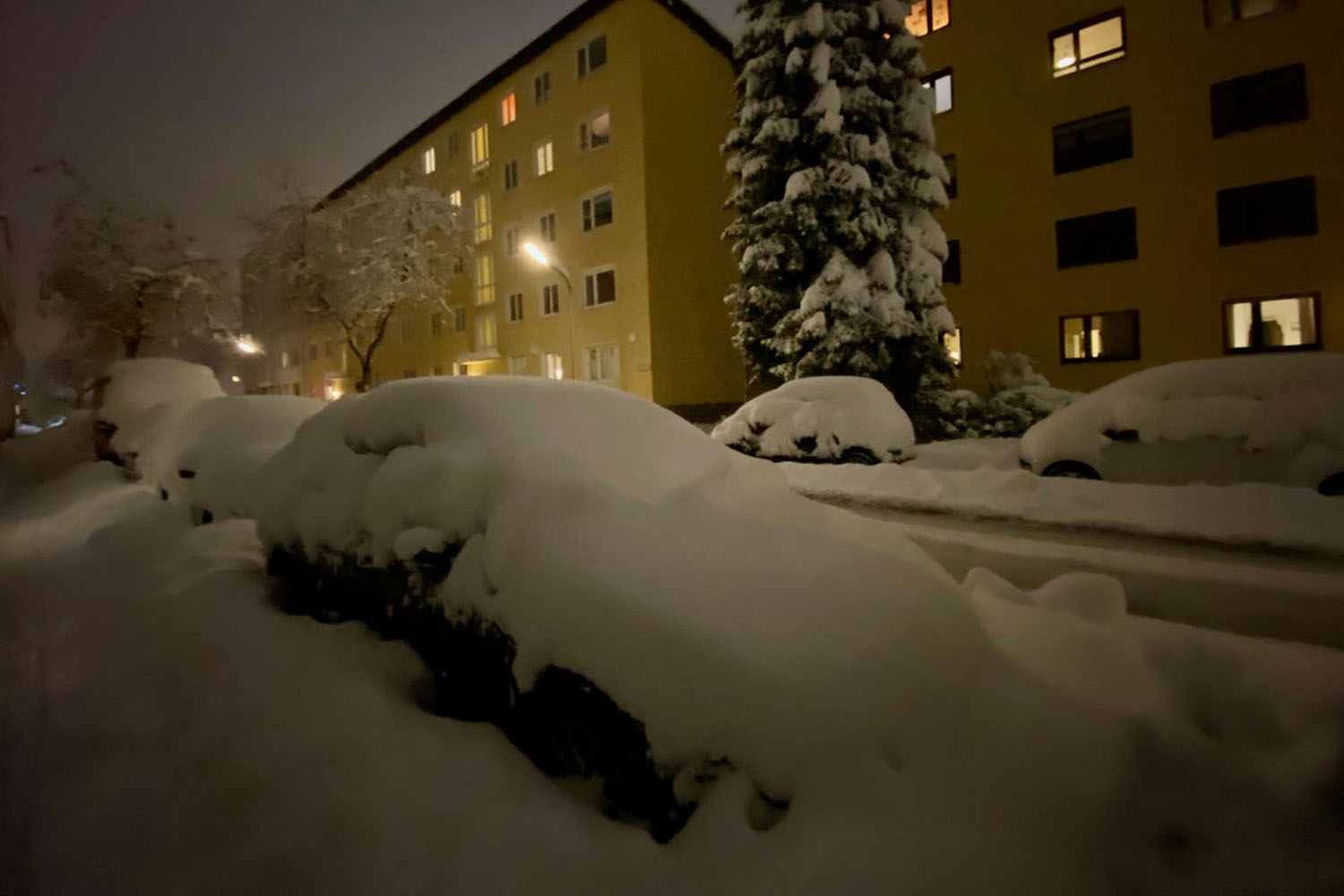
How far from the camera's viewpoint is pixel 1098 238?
1878 cm

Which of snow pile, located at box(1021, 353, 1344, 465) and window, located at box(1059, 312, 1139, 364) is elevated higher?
window, located at box(1059, 312, 1139, 364)

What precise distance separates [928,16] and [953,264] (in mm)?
8205

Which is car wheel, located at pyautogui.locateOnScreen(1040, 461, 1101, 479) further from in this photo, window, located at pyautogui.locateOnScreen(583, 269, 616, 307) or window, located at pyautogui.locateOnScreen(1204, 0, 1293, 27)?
window, located at pyautogui.locateOnScreen(583, 269, 616, 307)

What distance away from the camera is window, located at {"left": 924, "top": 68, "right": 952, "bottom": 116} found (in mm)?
21156

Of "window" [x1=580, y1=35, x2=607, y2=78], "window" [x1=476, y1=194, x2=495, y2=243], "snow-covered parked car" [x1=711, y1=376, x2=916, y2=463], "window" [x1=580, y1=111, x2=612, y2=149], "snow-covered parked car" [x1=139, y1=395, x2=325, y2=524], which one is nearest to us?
"snow-covered parked car" [x1=139, y1=395, x2=325, y2=524]

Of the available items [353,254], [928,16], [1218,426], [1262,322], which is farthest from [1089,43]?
[353,254]

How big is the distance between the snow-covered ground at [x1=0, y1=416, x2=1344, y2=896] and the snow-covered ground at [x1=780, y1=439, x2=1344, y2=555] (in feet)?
8.73

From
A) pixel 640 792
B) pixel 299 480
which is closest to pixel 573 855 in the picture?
pixel 640 792

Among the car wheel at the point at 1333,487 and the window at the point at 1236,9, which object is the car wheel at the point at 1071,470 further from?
the window at the point at 1236,9

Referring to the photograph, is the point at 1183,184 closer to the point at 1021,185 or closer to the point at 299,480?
the point at 1021,185

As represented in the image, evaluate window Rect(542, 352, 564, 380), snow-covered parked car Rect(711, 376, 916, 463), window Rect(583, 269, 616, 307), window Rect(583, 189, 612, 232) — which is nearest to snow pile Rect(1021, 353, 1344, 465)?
snow-covered parked car Rect(711, 376, 916, 463)

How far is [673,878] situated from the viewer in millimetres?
2090

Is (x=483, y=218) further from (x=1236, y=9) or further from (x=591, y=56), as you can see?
(x=1236, y=9)

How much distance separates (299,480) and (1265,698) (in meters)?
5.27
